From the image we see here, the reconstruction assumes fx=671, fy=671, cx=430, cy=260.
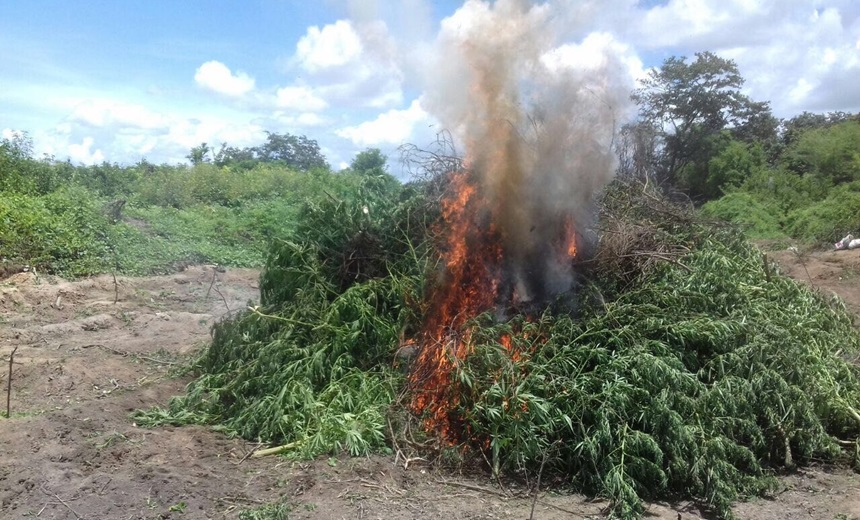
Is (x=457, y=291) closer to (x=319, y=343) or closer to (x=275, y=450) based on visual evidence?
(x=319, y=343)

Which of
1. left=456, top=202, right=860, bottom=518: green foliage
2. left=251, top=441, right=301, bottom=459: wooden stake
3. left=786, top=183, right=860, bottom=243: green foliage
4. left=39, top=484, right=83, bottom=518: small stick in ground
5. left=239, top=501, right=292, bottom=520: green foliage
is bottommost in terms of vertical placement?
left=39, top=484, right=83, bottom=518: small stick in ground

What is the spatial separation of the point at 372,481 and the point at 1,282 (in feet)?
29.7

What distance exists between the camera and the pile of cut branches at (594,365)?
4.96 metres

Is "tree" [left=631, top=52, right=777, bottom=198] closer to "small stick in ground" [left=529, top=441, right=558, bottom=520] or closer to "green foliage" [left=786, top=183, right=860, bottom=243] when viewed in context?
"green foliage" [left=786, top=183, right=860, bottom=243]

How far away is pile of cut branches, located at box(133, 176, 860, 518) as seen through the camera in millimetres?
4965

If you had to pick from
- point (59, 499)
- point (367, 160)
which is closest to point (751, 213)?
point (367, 160)

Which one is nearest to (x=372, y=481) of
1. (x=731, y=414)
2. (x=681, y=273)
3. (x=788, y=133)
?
(x=731, y=414)

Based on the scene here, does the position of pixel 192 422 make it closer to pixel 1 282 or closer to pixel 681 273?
pixel 681 273


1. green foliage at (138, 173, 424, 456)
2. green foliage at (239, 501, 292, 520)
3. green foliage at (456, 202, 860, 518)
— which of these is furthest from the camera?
green foliage at (138, 173, 424, 456)

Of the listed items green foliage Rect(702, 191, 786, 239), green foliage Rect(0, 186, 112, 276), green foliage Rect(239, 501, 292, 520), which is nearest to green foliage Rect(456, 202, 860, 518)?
green foliage Rect(239, 501, 292, 520)

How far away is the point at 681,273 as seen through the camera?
6598mm

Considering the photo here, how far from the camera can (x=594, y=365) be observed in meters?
5.61

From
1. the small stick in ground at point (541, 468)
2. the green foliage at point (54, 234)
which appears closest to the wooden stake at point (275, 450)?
the small stick in ground at point (541, 468)

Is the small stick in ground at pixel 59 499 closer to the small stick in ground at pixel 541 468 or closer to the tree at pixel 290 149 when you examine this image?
the small stick in ground at pixel 541 468
